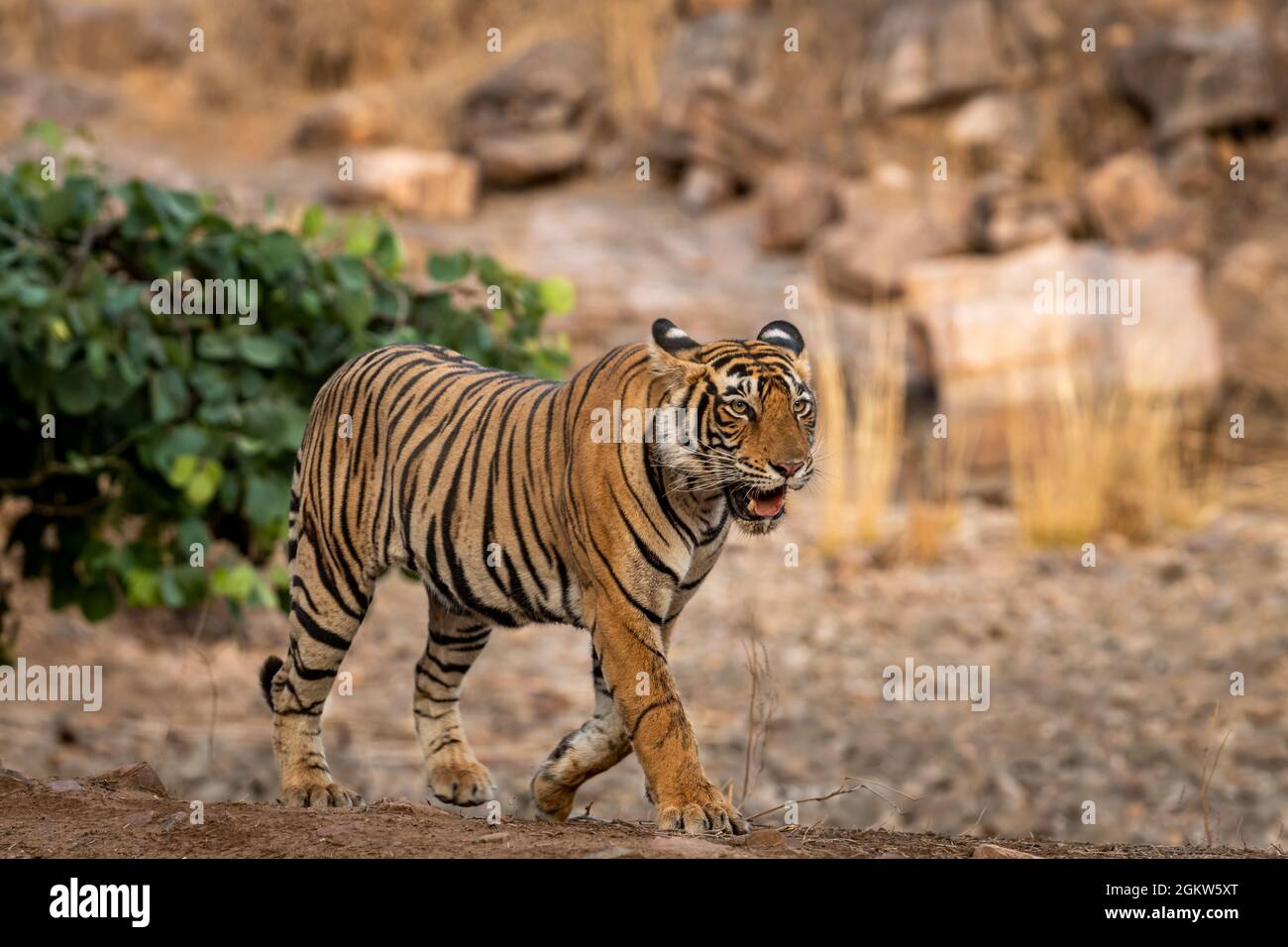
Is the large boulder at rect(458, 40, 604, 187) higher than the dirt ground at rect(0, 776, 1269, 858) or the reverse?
higher

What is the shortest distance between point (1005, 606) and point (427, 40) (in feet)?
38.5

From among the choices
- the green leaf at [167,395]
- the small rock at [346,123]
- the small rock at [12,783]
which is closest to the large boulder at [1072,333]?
the green leaf at [167,395]

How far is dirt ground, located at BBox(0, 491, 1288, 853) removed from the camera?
23.2 ft

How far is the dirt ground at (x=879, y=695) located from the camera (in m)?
7.07

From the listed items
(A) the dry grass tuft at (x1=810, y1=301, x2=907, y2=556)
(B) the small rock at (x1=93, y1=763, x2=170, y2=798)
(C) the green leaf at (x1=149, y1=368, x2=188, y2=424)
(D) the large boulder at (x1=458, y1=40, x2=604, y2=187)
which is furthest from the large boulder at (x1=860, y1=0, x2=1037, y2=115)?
(B) the small rock at (x1=93, y1=763, x2=170, y2=798)

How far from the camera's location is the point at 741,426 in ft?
11.7

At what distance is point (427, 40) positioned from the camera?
61.2 feet

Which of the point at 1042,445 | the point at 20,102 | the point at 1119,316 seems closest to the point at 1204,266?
the point at 1119,316

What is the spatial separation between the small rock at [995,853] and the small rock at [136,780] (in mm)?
2131

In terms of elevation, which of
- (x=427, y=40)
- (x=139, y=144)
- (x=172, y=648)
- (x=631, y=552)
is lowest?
(x=172, y=648)

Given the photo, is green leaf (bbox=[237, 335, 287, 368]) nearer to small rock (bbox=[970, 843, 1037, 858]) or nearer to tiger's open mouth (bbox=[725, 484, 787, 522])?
tiger's open mouth (bbox=[725, 484, 787, 522])

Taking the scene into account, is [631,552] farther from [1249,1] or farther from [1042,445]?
[1249,1]

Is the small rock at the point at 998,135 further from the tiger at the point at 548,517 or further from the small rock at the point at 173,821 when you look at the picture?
the small rock at the point at 173,821

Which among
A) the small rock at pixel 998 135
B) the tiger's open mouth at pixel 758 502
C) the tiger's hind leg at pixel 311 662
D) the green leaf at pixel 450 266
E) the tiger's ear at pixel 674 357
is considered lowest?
the tiger's hind leg at pixel 311 662
